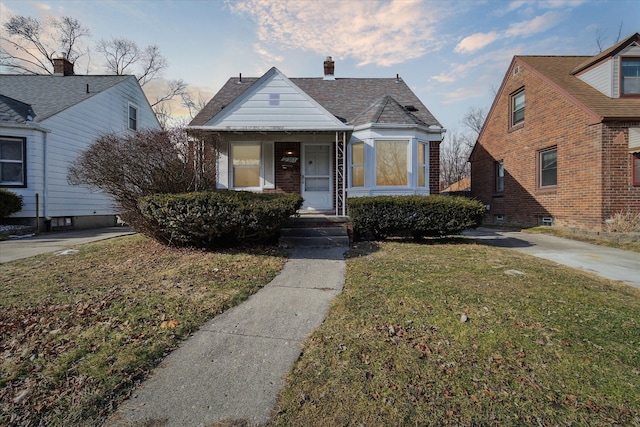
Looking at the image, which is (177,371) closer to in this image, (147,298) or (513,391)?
(147,298)

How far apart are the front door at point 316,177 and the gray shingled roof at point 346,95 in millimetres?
1535

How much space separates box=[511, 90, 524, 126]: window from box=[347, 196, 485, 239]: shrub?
9.32 metres

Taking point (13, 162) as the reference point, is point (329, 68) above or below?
above

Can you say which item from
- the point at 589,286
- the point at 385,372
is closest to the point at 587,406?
the point at 385,372

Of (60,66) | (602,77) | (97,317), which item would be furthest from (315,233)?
(60,66)

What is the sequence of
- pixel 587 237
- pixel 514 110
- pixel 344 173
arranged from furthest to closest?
1. pixel 514 110
2. pixel 344 173
3. pixel 587 237

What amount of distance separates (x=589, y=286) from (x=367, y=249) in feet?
13.0

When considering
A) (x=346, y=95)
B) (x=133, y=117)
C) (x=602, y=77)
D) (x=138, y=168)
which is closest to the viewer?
(x=138, y=168)

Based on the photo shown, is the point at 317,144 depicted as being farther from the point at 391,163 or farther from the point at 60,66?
the point at 60,66

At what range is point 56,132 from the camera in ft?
39.4

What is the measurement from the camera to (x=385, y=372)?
2.43 meters

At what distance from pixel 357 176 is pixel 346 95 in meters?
4.63

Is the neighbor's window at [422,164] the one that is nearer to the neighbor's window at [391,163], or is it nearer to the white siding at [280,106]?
the neighbor's window at [391,163]

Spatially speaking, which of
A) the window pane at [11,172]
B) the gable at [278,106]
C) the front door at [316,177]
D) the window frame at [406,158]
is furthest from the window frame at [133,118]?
the window frame at [406,158]
